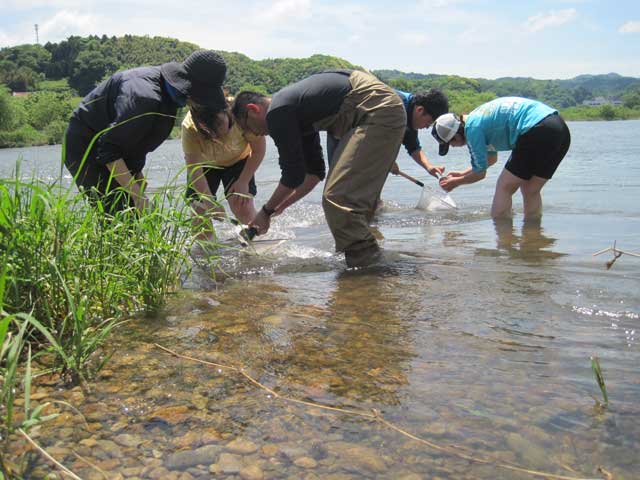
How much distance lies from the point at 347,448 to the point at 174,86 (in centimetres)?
276

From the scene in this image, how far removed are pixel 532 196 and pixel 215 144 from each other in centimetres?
354

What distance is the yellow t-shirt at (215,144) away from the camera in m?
4.69

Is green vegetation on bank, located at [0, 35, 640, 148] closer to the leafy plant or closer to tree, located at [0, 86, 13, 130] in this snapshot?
tree, located at [0, 86, 13, 130]

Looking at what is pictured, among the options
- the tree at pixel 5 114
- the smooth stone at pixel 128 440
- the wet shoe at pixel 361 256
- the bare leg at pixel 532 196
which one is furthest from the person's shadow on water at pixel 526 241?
the tree at pixel 5 114

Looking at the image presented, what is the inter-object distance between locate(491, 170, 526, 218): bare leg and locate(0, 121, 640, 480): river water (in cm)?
161

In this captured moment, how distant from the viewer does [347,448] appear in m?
1.82

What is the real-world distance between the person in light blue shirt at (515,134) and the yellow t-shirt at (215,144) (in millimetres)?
2032

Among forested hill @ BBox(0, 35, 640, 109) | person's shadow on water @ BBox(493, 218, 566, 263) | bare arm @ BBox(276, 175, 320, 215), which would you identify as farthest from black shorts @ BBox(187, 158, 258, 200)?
forested hill @ BBox(0, 35, 640, 109)

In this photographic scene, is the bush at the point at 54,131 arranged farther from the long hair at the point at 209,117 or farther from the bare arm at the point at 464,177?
the long hair at the point at 209,117

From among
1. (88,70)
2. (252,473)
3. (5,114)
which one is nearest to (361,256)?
(252,473)

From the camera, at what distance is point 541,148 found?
5.54 m

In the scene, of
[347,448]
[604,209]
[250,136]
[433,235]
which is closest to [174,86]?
[250,136]

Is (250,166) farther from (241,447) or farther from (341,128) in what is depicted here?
(241,447)

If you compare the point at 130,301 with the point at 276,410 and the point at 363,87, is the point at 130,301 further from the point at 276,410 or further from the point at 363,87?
the point at 363,87
